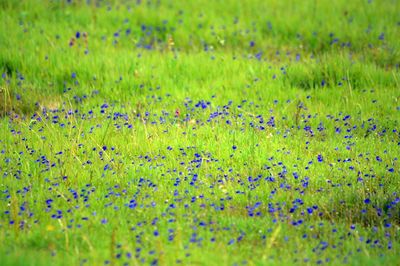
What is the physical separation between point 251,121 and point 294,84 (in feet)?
4.36

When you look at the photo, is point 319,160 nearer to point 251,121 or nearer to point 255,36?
point 251,121

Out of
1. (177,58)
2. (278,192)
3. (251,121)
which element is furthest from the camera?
(177,58)

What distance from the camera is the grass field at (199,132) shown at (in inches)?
181

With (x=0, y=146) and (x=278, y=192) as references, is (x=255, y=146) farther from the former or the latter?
(x=0, y=146)

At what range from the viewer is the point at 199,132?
6598 millimetres

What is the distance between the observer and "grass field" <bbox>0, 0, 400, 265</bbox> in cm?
461

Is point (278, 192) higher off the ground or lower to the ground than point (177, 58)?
lower

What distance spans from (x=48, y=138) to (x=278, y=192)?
2.59 meters

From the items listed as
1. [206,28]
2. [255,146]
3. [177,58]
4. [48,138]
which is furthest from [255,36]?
[48,138]

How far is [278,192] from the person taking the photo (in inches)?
208

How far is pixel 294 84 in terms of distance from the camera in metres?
7.88

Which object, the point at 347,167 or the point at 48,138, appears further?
the point at 48,138

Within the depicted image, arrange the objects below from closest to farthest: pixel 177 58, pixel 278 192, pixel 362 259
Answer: pixel 362 259 → pixel 278 192 → pixel 177 58

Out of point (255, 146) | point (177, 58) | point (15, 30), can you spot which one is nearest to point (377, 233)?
point (255, 146)
